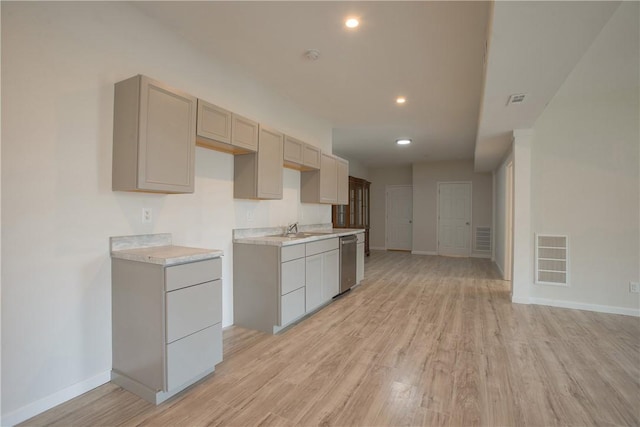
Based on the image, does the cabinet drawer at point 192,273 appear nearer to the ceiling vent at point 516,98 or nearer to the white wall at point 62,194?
the white wall at point 62,194

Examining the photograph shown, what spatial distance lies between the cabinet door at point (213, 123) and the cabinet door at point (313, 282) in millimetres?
1532

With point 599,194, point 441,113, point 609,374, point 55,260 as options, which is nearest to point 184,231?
point 55,260

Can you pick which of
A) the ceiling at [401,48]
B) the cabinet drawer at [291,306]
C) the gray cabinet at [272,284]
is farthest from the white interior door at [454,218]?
the cabinet drawer at [291,306]

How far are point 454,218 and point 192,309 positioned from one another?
25.8ft

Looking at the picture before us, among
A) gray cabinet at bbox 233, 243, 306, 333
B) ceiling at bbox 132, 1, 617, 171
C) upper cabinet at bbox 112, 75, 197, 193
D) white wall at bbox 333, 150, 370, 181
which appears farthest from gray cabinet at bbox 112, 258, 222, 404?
white wall at bbox 333, 150, 370, 181

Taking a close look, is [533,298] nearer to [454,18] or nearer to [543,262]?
[543,262]

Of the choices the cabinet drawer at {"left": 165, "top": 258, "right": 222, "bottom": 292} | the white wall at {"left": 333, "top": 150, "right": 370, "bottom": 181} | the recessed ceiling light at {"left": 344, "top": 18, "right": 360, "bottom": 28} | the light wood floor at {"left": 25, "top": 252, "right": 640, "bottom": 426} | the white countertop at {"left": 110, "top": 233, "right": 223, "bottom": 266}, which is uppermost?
the recessed ceiling light at {"left": 344, "top": 18, "right": 360, "bottom": 28}

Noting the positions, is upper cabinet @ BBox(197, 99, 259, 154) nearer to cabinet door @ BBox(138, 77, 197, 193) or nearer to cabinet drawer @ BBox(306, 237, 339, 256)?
cabinet door @ BBox(138, 77, 197, 193)

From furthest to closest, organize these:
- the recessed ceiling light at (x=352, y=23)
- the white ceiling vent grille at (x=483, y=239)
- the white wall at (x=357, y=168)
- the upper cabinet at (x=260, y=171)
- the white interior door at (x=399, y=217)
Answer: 1. the white interior door at (x=399, y=217)
2. the white wall at (x=357, y=168)
3. the white ceiling vent grille at (x=483, y=239)
4. the upper cabinet at (x=260, y=171)
5. the recessed ceiling light at (x=352, y=23)

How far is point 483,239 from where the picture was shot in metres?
8.11

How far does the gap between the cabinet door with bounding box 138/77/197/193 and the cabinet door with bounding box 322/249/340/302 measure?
1922 mm

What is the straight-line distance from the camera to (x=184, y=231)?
8.58 ft

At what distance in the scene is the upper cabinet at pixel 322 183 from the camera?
4215mm

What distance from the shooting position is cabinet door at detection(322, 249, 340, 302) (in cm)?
370
